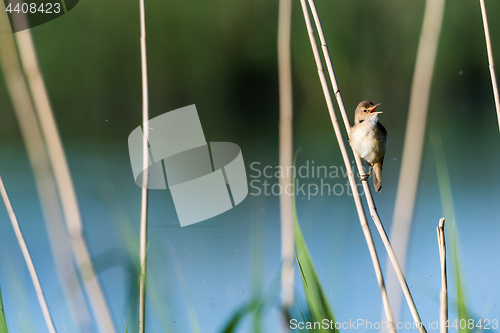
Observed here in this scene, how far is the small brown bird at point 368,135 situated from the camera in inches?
40.8

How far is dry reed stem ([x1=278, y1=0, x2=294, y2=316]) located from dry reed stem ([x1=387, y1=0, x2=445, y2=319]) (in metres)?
0.32

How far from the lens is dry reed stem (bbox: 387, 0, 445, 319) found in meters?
1.14

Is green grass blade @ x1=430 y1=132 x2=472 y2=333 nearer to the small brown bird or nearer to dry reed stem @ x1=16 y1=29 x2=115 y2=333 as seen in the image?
the small brown bird

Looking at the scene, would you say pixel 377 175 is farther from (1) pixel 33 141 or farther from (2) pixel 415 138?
(1) pixel 33 141

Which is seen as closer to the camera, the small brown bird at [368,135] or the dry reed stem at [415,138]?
the small brown bird at [368,135]

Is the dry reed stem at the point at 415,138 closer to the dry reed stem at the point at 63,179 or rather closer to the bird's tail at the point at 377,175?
the bird's tail at the point at 377,175

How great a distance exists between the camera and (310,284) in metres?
0.85

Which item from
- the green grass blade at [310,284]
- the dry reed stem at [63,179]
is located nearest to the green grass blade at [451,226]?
the green grass blade at [310,284]

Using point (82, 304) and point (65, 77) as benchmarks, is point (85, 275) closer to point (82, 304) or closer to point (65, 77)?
point (82, 304)

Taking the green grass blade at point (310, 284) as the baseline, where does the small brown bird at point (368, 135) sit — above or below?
above

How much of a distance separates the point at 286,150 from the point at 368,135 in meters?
0.26

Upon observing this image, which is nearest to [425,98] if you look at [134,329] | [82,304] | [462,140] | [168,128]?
[462,140]

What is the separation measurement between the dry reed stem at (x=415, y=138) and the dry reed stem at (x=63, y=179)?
874 mm

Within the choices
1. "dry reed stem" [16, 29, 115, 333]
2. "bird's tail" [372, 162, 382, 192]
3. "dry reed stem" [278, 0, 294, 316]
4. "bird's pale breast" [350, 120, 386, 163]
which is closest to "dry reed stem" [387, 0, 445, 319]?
"bird's tail" [372, 162, 382, 192]
